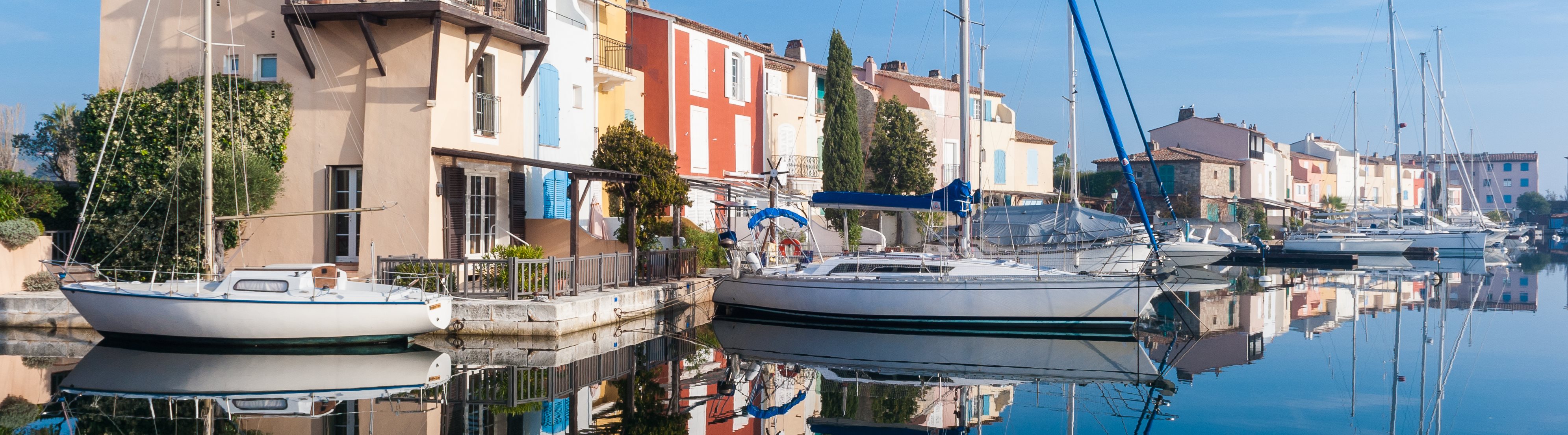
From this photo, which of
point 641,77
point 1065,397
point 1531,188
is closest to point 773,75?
point 641,77

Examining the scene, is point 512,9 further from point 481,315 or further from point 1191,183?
point 1191,183

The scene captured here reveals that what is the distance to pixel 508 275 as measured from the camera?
1814 cm

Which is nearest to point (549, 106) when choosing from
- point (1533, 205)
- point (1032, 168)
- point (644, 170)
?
point (644, 170)

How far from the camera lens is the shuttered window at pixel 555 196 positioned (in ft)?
74.7

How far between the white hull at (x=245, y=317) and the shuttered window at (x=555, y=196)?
22.4ft

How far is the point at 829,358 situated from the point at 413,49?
9197mm

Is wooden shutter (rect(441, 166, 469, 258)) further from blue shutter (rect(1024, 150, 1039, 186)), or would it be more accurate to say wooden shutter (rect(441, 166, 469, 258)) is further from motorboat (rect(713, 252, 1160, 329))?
blue shutter (rect(1024, 150, 1039, 186))

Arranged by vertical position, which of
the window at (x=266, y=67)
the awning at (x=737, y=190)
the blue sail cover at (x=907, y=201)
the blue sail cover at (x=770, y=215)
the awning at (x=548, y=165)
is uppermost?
the window at (x=266, y=67)

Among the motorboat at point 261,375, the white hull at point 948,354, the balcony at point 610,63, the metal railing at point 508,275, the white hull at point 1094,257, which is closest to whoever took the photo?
the motorboat at point 261,375

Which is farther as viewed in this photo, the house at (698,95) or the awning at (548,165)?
the house at (698,95)

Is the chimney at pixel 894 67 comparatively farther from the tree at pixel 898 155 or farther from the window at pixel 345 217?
the window at pixel 345 217

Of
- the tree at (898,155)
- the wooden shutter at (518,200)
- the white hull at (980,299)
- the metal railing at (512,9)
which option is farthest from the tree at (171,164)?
the tree at (898,155)

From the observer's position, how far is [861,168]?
127 feet

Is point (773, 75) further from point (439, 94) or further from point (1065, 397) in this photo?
point (1065, 397)
